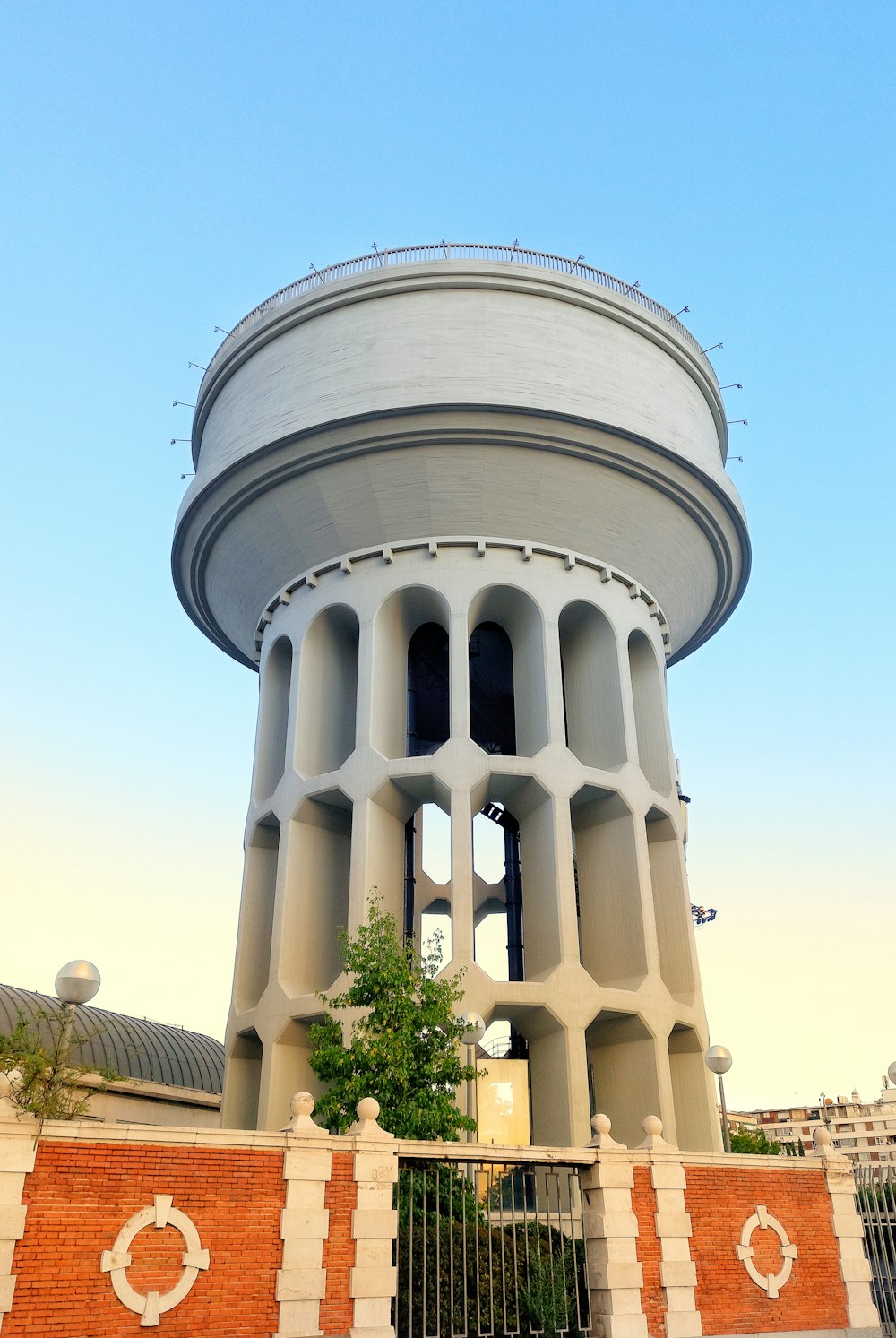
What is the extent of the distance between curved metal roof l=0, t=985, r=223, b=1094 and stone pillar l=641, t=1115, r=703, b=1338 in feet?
66.7

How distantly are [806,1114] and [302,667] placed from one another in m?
99.7

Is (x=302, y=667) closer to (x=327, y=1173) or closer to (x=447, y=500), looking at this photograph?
(x=447, y=500)

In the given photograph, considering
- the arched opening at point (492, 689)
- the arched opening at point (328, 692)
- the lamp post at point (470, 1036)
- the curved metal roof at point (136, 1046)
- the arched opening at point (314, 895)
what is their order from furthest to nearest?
1. the curved metal roof at point (136, 1046)
2. the arched opening at point (492, 689)
3. the arched opening at point (328, 692)
4. the arched opening at point (314, 895)
5. the lamp post at point (470, 1036)

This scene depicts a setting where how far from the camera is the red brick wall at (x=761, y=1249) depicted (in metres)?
12.8

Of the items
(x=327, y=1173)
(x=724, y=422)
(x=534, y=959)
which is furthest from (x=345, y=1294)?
(x=724, y=422)

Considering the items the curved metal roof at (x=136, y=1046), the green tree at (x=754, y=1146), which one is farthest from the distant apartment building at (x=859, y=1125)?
the curved metal roof at (x=136, y=1046)

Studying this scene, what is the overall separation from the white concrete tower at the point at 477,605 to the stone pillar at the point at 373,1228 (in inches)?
381

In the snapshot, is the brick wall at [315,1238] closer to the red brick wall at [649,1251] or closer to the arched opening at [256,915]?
the red brick wall at [649,1251]

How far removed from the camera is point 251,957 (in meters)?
24.2

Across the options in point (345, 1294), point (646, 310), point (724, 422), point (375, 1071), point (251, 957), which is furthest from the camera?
point (724, 422)

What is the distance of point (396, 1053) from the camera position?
16.1 metres

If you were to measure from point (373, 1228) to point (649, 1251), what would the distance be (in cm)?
339

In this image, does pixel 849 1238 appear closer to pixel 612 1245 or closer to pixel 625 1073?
pixel 612 1245

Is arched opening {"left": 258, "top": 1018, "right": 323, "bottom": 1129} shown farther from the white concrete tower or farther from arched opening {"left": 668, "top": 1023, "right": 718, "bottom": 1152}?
arched opening {"left": 668, "top": 1023, "right": 718, "bottom": 1152}
